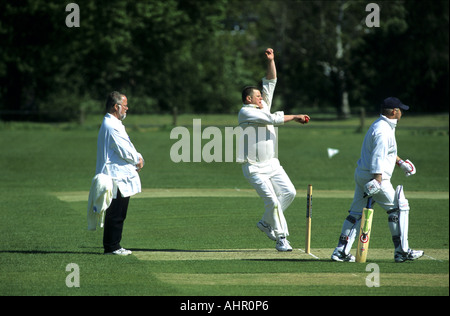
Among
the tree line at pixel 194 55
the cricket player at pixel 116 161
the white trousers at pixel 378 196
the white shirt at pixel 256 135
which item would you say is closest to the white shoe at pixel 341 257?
the white trousers at pixel 378 196

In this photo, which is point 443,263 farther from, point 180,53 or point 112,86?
point 112,86

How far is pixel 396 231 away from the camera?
33.0 ft

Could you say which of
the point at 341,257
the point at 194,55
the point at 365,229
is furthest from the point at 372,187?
the point at 194,55

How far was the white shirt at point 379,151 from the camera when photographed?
32.0 ft

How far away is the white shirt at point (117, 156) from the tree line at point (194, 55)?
33.3 meters

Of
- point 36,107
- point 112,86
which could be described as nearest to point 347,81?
point 112,86

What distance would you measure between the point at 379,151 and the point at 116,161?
11.2 ft

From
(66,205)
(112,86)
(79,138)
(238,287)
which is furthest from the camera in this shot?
(112,86)

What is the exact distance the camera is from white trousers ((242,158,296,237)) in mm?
10781

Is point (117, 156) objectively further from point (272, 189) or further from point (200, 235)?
point (200, 235)

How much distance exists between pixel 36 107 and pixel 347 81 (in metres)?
22.0

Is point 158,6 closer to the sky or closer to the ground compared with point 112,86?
closer to the sky

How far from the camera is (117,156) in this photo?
1051 centimetres

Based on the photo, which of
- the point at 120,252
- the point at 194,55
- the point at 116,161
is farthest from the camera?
the point at 194,55
